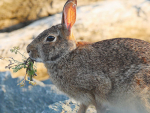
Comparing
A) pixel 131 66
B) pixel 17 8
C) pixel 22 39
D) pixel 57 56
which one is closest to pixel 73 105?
pixel 57 56

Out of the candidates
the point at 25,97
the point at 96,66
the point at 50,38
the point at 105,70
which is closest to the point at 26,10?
the point at 25,97

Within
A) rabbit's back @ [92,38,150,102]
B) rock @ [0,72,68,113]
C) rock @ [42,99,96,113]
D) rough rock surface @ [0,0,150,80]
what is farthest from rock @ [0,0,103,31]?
rabbit's back @ [92,38,150,102]

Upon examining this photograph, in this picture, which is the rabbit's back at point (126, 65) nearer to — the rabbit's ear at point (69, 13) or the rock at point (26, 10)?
the rabbit's ear at point (69, 13)

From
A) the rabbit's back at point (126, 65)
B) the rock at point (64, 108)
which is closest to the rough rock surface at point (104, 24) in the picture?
the rock at point (64, 108)

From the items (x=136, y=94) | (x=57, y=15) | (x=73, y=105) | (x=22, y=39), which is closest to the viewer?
(x=136, y=94)

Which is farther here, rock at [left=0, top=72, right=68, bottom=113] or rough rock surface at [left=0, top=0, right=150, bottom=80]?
rough rock surface at [left=0, top=0, right=150, bottom=80]

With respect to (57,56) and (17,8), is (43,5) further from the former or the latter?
(57,56)

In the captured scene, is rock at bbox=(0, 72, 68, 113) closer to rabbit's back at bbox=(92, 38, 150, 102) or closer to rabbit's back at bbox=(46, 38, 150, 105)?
rabbit's back at bbox=(46, 38, 150, 105)
